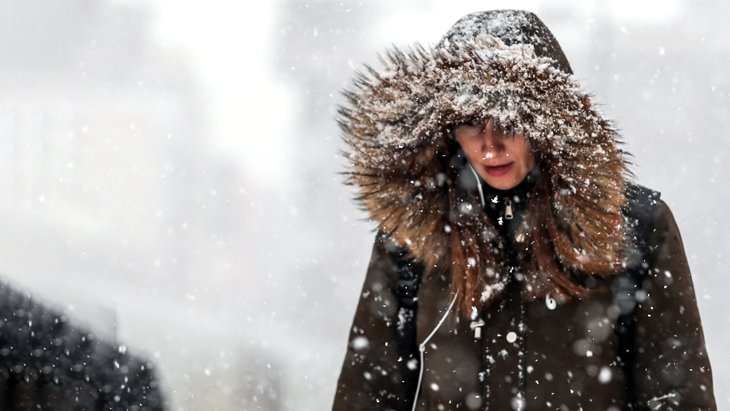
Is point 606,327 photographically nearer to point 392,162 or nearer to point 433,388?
point 433,388

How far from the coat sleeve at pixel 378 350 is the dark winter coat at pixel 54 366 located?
1.51m

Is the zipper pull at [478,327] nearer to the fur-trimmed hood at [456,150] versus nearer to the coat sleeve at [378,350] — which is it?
the fur-trimmed hood at [456,150]

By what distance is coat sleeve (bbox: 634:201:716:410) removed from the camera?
80.2 inches

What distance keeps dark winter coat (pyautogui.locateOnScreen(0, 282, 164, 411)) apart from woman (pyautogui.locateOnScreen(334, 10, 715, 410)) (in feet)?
5.14

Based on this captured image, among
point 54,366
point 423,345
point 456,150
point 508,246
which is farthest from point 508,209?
point 54,366

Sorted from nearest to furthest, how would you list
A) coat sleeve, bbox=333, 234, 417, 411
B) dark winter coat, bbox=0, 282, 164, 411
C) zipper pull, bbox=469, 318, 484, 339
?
1. zipper pull, bbox=469, 318, 484, 339
2. coat sleeve, bbox=333, 234, 417, 411
3. dark winter coat, bbox=0, 282, 164, 411

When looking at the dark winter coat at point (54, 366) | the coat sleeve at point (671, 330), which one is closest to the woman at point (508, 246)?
the coat sleeve at point (671, 330)

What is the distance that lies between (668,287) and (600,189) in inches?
10.3

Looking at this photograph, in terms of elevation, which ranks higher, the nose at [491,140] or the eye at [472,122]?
the eye at [472,122]

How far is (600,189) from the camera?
2.04 meters

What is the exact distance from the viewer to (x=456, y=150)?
2.30 meters

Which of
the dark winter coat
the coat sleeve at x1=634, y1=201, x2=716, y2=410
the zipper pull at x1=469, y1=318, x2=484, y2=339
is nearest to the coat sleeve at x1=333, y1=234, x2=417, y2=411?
the zipper pull at x1=469, y1=318, x2=484, y2=339

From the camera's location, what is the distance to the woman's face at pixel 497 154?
6.87 feet

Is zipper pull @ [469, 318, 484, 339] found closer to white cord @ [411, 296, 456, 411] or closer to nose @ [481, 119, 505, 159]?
white cord @ [411, 296, 456, 411]
